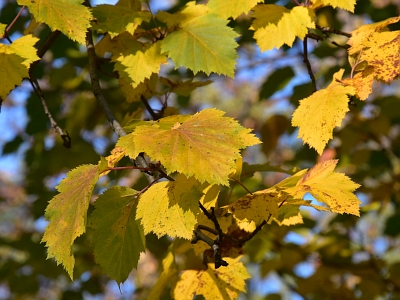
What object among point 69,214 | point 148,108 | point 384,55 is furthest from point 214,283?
point 384,55

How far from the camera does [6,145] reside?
2.90 meters

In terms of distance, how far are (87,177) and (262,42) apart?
0.58m

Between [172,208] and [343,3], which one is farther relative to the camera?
[343,3]

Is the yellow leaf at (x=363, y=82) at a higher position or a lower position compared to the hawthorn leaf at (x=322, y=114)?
higher

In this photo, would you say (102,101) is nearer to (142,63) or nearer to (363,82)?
(142,63)

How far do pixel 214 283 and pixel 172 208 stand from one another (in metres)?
0.29

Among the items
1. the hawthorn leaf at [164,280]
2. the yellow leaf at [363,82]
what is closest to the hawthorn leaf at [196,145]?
the yellow leaf at [363,82]

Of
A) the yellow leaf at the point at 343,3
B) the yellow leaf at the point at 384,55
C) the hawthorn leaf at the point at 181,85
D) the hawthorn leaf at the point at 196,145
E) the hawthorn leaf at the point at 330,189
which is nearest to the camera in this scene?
the hawthorn leaf at the point at 196,145

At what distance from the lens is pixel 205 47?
1.24 metres

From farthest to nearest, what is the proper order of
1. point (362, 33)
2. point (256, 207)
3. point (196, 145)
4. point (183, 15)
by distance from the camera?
point (183, 15), point (362, 33), point (256, 207), point (196, 145)

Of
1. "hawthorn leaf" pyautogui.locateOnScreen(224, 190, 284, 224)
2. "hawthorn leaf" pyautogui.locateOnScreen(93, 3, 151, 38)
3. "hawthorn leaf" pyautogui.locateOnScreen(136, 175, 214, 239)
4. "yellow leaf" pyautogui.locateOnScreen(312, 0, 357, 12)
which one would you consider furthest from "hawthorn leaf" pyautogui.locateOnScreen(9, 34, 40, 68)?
"yellow leaf" pyautogui.locateOnScreen(312, 0, 357, 12)

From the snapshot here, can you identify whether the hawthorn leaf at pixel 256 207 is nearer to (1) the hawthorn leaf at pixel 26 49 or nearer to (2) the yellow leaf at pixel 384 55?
(2) the yellow leaf at pixel 384 55

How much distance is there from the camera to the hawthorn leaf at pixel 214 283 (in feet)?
3.75

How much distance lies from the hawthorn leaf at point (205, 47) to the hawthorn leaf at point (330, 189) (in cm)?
31
